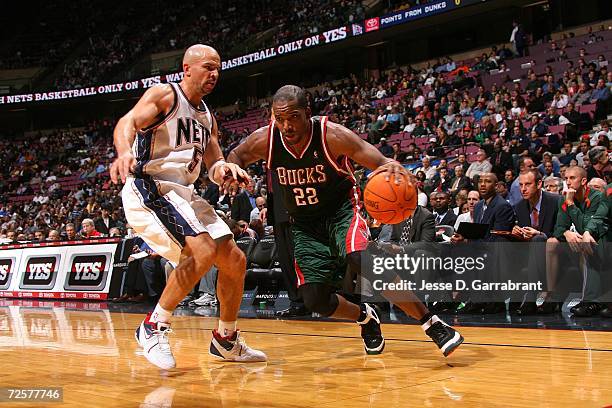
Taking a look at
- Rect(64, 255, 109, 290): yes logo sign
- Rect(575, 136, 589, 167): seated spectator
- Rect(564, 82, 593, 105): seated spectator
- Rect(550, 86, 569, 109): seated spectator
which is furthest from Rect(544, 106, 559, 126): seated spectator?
Rect(64, 255, 109, 290): yes logo sign

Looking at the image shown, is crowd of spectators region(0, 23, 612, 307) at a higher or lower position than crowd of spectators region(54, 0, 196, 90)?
lower

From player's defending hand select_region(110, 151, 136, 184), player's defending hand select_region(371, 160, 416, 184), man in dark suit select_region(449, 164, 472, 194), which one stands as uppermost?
player's defending hand select_region(110, 151, 136, 184)

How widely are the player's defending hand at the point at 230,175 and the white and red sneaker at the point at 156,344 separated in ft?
3.02

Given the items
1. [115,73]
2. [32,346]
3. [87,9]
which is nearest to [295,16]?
[115,73]

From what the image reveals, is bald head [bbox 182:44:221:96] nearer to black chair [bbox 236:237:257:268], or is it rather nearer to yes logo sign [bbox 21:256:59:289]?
black chair [bbox 236:237:257:268]

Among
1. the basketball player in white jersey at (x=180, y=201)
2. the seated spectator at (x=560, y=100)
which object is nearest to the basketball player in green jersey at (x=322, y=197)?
the basketball player in white jersey at (x=180, y=201)

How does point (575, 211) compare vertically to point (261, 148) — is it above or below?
below

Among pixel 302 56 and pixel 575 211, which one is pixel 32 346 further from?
pixel 302 56

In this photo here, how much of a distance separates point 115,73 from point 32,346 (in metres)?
28.5

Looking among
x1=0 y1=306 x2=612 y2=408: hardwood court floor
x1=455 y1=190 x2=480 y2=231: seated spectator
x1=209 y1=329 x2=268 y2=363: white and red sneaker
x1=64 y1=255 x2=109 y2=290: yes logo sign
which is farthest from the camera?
x1=64 y1=255 x2=109 y2=290: yes logo sign

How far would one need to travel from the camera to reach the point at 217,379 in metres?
3.83

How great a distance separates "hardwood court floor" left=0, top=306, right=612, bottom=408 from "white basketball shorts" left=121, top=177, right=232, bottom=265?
78 cm

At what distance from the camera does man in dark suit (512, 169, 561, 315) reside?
23.2 ft

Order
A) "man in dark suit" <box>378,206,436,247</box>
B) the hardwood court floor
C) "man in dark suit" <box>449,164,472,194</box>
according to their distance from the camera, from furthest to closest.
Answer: "man in dark suit" <box>449,164,472,194</box>
"man in dark suit" <box>378,206,436,247</box>
the hardwood court floor
